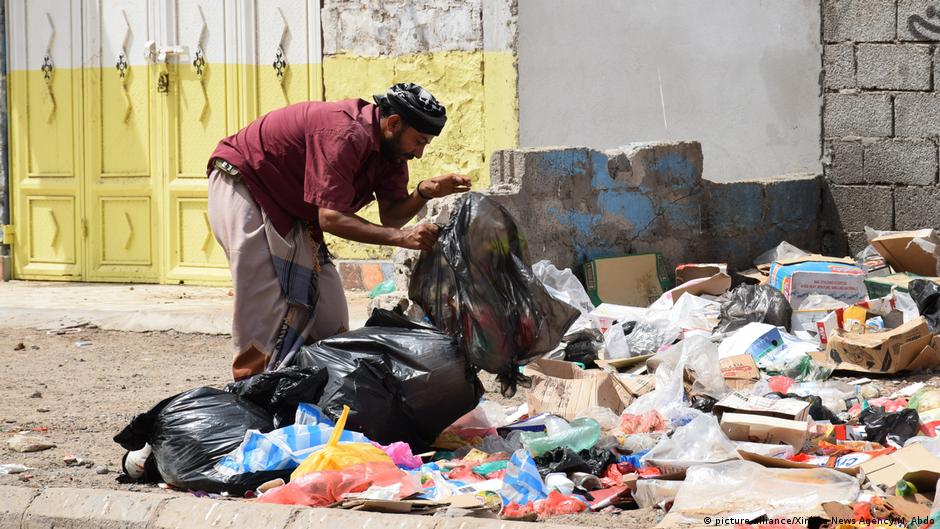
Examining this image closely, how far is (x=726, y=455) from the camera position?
4.17 meters

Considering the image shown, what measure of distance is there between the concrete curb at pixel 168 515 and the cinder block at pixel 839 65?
18.4 feet

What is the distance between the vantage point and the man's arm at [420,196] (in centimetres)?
471

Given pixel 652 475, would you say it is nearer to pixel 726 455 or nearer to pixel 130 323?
pixel 726 455

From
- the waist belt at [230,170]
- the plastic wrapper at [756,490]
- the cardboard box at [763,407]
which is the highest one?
the waist belt at [230,170]

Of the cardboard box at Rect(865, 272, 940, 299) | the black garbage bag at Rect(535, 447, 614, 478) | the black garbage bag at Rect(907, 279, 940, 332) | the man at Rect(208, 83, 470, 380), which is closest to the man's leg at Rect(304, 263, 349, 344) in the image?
the man at Rect(208, 83, 470, 380)

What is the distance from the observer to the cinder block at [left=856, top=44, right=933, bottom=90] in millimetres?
8016

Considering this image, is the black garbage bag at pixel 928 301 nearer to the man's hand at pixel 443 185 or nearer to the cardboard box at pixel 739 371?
the cardboard box at pixel 739 371

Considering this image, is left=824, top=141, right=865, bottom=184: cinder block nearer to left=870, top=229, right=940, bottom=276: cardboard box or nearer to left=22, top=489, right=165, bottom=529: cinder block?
left=870, top=229, right=940, bottom=276: cardboard box

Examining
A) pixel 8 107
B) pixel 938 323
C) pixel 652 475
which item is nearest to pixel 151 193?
pixel 8 107

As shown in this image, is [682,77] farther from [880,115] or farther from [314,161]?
[314,161]

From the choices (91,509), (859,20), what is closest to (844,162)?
(859,20)

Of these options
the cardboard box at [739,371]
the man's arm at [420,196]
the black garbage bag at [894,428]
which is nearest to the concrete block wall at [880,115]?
the cardboard box at [739,371]

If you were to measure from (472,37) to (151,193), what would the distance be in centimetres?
308

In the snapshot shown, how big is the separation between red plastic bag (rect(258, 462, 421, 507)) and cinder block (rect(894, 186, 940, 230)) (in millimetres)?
5258
